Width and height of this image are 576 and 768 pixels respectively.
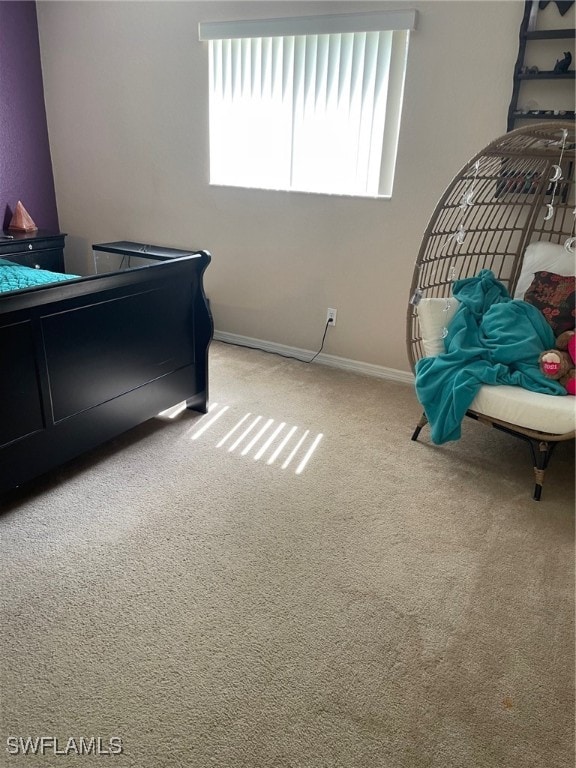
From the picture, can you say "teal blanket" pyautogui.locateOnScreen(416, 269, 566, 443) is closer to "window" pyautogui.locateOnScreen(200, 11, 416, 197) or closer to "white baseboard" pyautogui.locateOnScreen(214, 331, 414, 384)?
"white baseboard" pyautogui.locateOnScreen(214, 331, 414, 384)

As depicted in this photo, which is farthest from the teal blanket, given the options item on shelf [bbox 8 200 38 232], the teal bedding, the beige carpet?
item on shelf [bbox 8 200 38 232]

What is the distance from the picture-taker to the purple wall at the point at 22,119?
12.4ft

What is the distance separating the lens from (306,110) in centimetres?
320

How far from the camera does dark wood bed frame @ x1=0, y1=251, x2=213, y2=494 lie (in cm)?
Result: 187

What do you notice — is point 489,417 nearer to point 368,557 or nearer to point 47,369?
point 368,557

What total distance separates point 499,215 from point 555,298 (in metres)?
Answer: 0.67

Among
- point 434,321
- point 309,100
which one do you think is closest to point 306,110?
point 309,100

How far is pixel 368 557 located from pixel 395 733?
614 millimetres

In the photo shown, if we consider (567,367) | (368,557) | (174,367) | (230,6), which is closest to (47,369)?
(174,367)

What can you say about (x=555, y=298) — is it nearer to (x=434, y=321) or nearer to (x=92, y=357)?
(x=434, y=321)

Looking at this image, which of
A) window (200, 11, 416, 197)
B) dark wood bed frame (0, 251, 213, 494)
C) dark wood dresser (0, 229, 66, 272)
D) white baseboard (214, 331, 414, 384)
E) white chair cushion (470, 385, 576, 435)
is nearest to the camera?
dark wood bed frame (0, 251, 213, 494)

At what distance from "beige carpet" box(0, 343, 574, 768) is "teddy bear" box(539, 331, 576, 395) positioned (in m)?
0.44

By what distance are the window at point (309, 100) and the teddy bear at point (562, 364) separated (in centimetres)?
136

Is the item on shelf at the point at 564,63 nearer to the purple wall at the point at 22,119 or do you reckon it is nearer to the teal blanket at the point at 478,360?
the teal blanket at the point at 478,360
